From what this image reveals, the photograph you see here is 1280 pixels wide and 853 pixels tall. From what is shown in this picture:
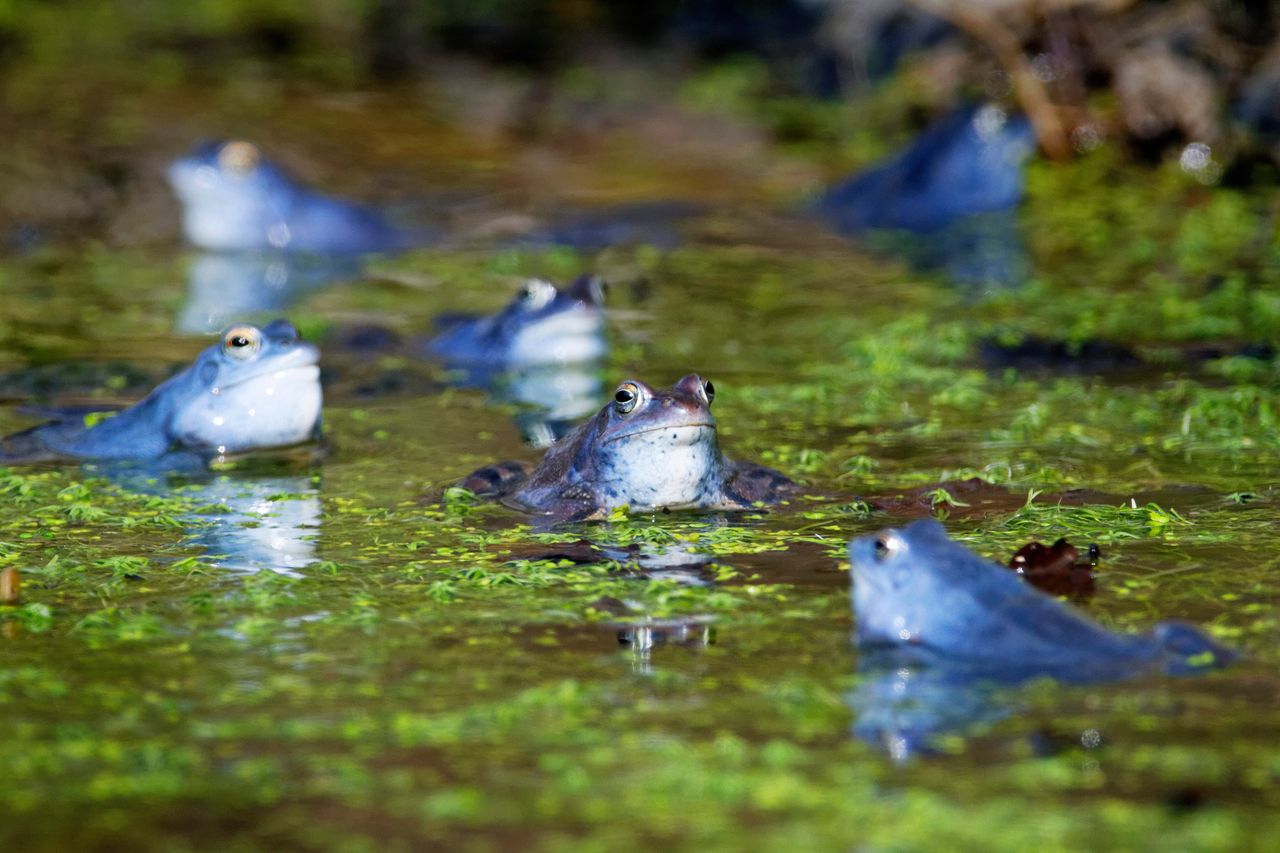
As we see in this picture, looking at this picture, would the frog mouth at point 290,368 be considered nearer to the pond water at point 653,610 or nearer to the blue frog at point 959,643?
the pond water at point 653,610

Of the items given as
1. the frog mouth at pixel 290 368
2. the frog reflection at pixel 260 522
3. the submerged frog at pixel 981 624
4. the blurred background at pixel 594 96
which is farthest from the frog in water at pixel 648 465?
the blurred background at pixel 594 96

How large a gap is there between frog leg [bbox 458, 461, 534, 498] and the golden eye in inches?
236

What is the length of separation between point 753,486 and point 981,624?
179 cm

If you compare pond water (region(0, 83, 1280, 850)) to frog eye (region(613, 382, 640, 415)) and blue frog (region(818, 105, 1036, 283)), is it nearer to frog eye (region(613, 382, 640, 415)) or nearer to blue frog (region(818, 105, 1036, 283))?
frog eye (region(613, 382, 640, 415))

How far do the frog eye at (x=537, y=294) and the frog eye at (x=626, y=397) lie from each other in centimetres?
268

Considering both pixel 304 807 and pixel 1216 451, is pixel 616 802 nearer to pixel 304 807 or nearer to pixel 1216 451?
pixel 304 807

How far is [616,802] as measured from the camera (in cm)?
341

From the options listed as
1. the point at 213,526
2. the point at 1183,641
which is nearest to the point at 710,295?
the point at 213,526

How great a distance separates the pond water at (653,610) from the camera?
3387 mm

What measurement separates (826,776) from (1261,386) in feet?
13.7

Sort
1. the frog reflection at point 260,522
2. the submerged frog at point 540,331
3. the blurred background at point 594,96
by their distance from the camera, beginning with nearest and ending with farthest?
the frog reflection at point 260,522, the submerged frog at point 540,331, the blurred background at point 594,96

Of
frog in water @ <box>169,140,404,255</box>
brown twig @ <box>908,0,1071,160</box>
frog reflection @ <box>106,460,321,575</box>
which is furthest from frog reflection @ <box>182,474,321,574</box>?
brown twig @ <box>908,0,1071,160</box>

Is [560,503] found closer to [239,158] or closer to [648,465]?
[648,465]

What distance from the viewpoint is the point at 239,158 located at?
11.5 meters
